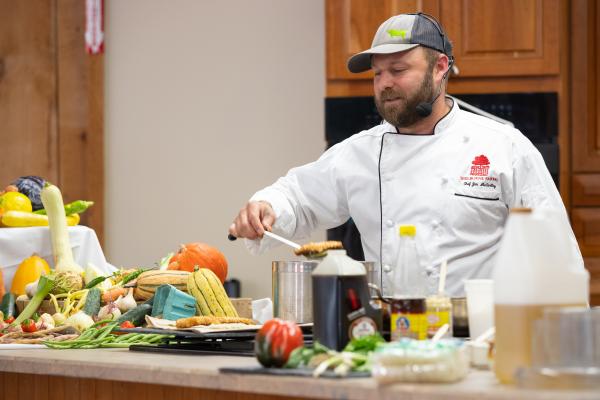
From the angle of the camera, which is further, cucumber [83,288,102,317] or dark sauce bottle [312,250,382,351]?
cucumber [83,288,102,317]

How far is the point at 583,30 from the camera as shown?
160 inches

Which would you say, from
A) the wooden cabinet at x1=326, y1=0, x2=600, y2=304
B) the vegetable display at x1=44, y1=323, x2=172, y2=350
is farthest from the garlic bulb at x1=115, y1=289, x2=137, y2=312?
the wooden cabinet at x1=326, y1=0, x2=600, y2=304

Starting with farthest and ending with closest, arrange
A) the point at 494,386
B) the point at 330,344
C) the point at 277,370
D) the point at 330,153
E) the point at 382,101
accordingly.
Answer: the point at 330,153, the point at 382,101, the point at 330,344, the point at 277,370, the point at 494,386

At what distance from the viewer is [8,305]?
2.80 metres

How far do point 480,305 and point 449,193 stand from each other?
0.96m

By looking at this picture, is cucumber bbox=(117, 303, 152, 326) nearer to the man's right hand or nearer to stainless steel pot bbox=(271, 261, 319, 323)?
the man's right hand

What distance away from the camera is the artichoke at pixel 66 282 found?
2754mm

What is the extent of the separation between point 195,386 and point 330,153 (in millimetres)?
1500

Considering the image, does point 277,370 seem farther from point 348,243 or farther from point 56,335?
point 348,243

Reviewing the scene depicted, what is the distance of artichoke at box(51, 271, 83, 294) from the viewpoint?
2754 millimetres

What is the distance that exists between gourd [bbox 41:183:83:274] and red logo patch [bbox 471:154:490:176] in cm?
122

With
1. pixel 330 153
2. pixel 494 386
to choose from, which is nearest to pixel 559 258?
pixel 494 386

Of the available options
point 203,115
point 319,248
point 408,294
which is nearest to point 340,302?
point 408,294

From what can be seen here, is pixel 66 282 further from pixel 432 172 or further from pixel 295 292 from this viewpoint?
pixel 432 172
